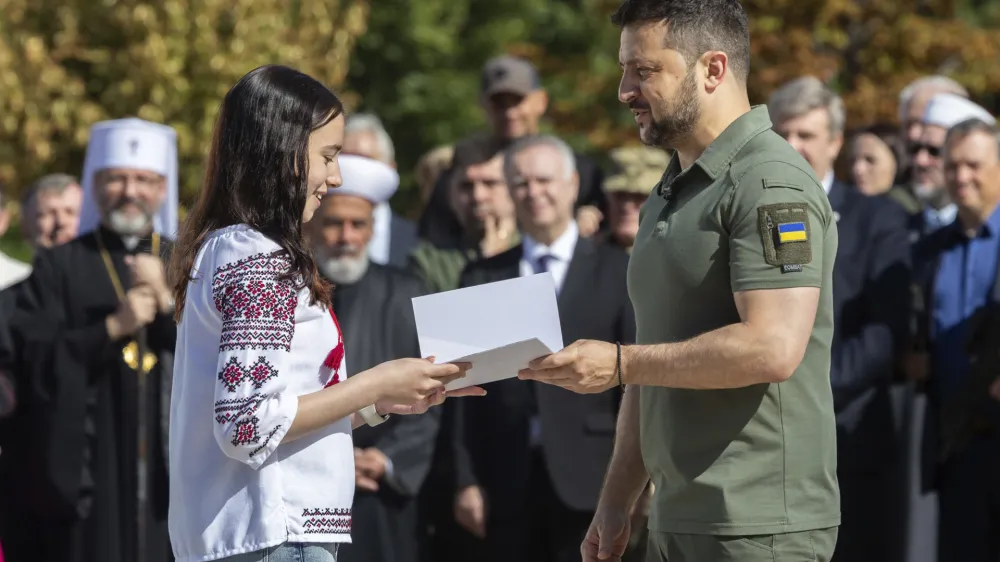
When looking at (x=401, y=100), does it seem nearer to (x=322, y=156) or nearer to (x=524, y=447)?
(x=524, y=447)

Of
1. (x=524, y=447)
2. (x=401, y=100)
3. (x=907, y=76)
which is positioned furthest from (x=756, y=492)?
(x=401, y=100)

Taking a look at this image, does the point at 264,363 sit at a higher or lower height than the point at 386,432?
higher

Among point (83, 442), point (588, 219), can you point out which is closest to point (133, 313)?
point (83, 442)

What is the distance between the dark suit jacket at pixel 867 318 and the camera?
661cm

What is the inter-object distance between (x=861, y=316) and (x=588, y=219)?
5.66 ft

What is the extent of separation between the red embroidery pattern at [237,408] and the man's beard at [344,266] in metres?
3.29

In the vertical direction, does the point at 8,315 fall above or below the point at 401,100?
below

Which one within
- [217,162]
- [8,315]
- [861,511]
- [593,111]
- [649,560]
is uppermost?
[593,111]

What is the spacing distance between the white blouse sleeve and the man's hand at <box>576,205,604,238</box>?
4.64 m

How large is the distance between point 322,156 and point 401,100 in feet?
55.2

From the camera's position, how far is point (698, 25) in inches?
142

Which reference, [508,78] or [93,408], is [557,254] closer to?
[508,78]

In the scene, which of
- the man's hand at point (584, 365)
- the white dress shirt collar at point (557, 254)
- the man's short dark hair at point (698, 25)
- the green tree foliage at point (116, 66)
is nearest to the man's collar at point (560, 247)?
the white dress shirt collar at point (557, 254)

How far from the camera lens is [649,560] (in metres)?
Result: 3.70
